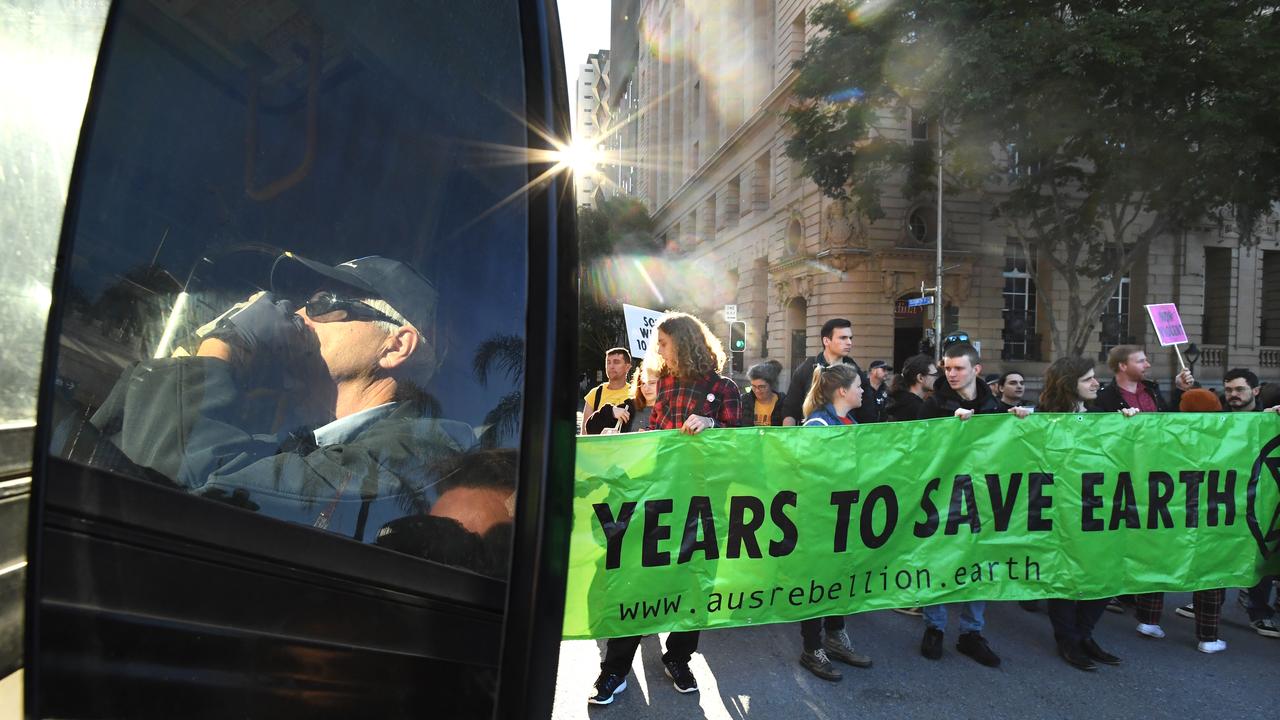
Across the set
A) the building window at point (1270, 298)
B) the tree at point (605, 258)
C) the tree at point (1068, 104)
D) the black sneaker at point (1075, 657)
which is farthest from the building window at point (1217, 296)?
the black sneaker at point (1075, 657)

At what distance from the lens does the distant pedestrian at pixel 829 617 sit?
4016 millimetres

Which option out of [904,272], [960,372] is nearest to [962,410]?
[960,372]

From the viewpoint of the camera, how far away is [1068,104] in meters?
18.4

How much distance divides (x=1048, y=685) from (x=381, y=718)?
3949mm

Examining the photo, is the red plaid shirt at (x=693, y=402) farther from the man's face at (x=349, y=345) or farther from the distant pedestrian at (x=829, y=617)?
the man's face at (x=349, y=345)

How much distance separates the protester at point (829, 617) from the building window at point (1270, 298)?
35557 mm

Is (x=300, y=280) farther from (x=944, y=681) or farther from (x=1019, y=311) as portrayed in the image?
(x=1019, y=311)

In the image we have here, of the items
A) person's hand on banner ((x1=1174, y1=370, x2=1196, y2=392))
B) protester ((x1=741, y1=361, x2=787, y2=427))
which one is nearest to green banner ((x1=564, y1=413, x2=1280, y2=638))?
person's hand on banner ((x1=1174, y1=370, x2=1196, y2=392))

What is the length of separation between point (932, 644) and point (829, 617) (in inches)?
22.6

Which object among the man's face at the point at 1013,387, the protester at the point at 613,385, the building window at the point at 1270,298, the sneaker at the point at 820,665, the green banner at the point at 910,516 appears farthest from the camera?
the building window at the point at 1270,298

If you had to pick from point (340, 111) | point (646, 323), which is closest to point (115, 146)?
point (340, 111)

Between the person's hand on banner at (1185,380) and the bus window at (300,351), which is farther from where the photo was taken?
the person's hand on banner at (1185,380)

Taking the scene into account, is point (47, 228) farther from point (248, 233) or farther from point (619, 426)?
point (619, 426)

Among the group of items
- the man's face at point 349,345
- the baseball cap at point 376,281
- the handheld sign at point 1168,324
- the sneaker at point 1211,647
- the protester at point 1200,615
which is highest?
the handheld sign at point 1168,324
